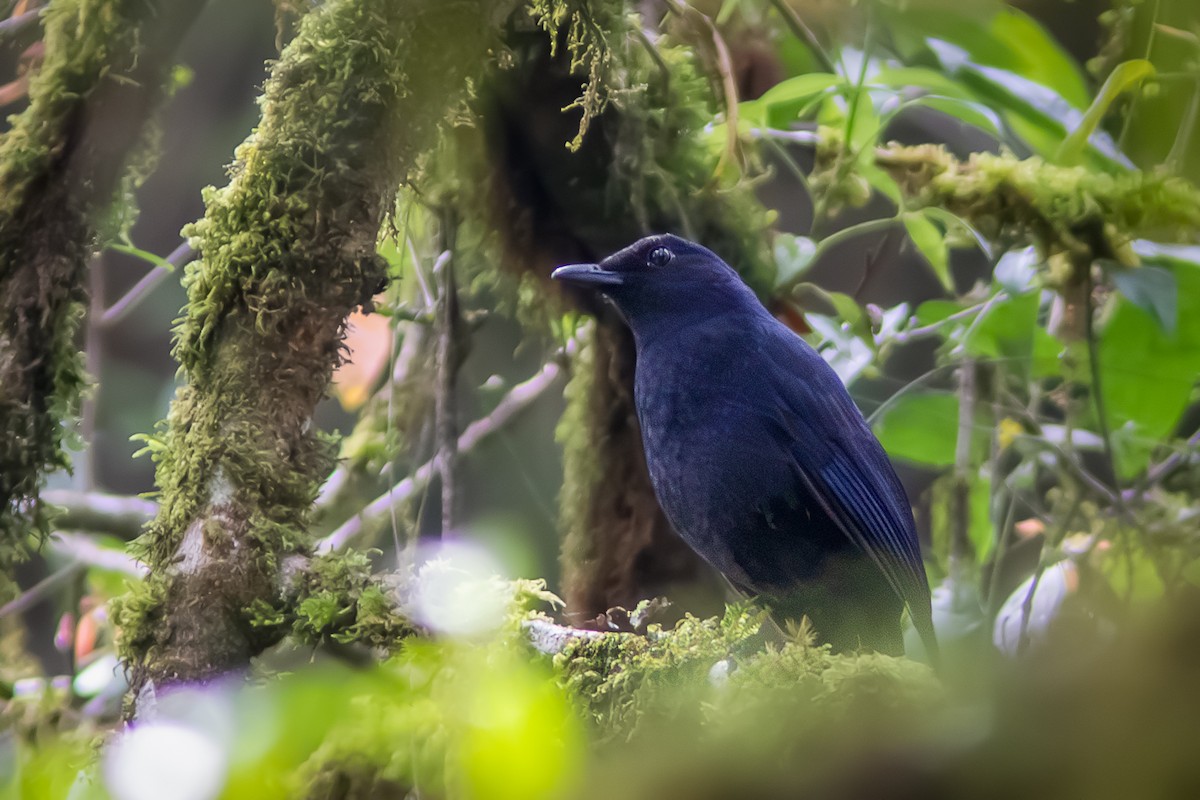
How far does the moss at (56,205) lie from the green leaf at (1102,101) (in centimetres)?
256

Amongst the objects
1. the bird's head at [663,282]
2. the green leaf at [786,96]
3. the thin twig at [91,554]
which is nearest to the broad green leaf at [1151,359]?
the green leaf at [786,96]

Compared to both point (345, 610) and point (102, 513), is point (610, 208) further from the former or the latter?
point (102, 513)

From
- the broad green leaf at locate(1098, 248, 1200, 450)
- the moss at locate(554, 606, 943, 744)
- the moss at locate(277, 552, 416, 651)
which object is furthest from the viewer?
the broad green leaf at locate(1098, 248, 1200, 450)

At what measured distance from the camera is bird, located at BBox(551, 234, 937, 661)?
8.96ft

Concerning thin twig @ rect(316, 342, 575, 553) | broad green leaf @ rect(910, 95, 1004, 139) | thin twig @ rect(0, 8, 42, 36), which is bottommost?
thin twig @ rect(316, 342, 575, 553)

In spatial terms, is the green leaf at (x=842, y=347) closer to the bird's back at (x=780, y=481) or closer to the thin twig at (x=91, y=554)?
the bird's back at (x=780, y=481)

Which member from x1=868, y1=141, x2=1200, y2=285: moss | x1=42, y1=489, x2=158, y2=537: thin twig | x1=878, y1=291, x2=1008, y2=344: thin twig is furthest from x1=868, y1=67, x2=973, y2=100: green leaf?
x1=42, y1=489, x2=158, y2=537: thin twig

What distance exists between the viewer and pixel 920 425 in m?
3.72

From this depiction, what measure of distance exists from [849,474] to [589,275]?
918 millimetres

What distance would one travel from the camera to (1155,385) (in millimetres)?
3436

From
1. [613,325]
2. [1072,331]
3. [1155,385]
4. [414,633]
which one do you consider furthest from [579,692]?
[1072,331]

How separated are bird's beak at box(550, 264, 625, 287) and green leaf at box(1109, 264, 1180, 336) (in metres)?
1.47

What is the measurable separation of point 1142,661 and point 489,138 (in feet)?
9.43

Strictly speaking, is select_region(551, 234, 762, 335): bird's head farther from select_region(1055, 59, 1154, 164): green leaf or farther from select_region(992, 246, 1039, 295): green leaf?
select_region(1055, 59, 1154, 164): green leaf
